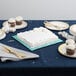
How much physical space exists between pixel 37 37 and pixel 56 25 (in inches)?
12.1

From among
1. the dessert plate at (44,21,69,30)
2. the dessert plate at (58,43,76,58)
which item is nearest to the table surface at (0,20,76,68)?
the dessert plate at (58,43,76,58)

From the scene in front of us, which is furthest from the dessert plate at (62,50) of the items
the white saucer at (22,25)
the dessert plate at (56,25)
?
the white saucer at (22,25)

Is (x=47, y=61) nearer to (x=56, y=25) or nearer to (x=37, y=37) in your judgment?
(x=37, y=37)

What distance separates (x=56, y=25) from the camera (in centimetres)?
158

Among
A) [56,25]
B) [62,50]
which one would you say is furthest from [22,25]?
[62,50]

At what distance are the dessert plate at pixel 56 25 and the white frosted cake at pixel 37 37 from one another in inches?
6.1

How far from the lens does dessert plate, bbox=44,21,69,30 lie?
155 centimetres

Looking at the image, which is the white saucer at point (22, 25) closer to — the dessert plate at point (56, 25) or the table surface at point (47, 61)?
the dessert plate at point (56, 25)

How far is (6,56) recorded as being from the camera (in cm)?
115

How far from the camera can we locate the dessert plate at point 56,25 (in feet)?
5.08

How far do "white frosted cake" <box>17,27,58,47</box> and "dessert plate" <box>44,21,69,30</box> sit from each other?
15cm
